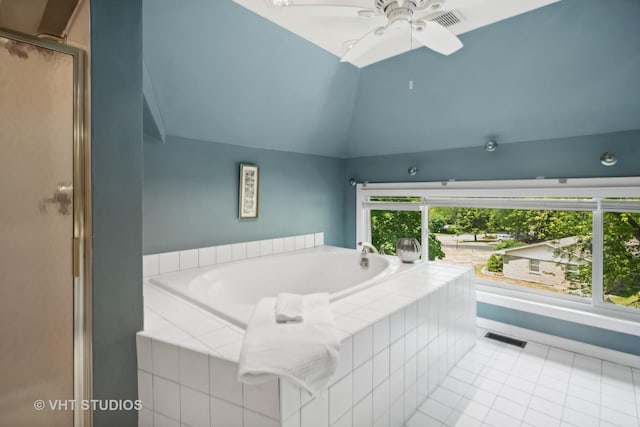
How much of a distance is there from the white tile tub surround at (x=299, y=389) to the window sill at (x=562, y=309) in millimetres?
1171

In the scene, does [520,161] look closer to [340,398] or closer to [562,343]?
[562,343]

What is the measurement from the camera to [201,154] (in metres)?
2.88

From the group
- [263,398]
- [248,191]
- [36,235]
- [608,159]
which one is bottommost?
[263,398]

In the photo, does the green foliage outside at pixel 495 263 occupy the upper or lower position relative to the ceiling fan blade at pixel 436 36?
lower

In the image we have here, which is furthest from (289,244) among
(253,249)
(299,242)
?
(253,249)

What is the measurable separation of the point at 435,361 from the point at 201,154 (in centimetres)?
245

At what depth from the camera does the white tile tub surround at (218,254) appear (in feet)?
8.47

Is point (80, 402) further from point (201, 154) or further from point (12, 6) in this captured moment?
point (201, 154)

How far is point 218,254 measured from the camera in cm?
297

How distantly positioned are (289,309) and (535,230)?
8.91 feet

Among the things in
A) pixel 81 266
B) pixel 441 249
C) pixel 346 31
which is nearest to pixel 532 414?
pixel 441 249

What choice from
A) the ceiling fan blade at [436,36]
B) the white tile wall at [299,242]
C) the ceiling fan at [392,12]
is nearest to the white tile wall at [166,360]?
the ceiling fan at [392,12]

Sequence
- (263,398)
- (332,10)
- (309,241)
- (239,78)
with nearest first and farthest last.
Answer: (263,398) → (332,10) → (239,78) → (309,241)

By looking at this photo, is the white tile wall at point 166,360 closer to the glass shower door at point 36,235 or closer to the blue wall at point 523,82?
the glass shower door at point 36,235
